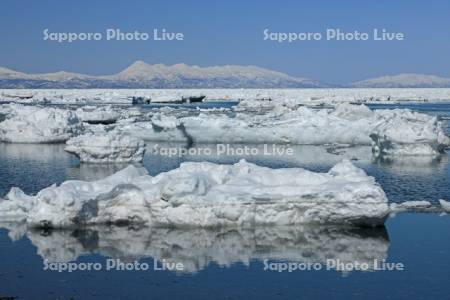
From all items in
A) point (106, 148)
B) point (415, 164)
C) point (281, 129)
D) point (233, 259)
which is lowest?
point (233, 259)

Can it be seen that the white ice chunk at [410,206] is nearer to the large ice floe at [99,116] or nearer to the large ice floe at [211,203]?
the large ice floe at [211,203]

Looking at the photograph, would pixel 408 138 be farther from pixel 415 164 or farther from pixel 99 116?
pixel 99 116

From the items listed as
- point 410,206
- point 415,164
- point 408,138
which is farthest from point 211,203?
point 408,138

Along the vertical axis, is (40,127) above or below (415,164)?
above

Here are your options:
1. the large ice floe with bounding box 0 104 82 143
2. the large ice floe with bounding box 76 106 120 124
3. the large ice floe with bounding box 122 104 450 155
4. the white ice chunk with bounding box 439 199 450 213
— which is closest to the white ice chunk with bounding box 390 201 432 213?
the white ice chunk with bounding box 439 199 450 213

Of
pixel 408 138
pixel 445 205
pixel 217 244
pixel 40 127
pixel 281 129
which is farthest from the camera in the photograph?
pixel 40 127

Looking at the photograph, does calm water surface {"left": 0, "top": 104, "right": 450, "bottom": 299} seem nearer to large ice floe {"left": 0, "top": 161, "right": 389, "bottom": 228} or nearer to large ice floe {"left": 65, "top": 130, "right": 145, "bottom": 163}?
large ice floe {"left": 0, "top": 161, "right": 389, "bottom": 228}

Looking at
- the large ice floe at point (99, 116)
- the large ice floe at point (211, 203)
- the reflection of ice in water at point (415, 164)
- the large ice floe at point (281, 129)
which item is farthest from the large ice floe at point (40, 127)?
the large ice floe at point (211, 203)
